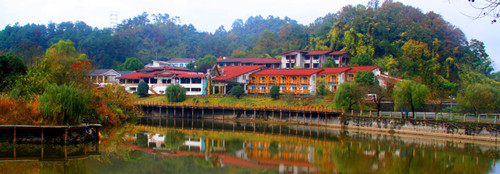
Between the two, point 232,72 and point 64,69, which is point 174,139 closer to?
point 64,69

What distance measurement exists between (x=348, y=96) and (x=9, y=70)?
37014 millimetres

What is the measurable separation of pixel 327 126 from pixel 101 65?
78.1 meters

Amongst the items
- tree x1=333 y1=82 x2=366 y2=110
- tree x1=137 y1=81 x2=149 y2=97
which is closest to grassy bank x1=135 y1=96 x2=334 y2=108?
tree x1=137 y1=81 x2=149 y2=97

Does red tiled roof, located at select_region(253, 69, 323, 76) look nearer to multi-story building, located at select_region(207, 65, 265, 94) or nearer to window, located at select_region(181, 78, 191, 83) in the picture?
multi-story building, located at select_region(207, 65, 265, 94)

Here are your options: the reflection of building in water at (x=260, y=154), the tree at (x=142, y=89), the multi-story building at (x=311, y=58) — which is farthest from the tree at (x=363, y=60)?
the reflection of building in water at (x=260, y=154)

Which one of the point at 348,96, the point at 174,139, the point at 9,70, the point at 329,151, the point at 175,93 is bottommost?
the point at 329,151

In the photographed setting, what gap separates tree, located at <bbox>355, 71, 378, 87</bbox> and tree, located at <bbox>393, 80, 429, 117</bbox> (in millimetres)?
11469

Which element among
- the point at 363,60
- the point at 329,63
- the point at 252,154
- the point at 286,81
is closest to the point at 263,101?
the point at 286,81

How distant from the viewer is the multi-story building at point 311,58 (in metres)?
83.1

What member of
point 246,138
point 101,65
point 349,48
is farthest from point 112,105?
point 101,65

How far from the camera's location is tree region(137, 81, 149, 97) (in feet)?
258

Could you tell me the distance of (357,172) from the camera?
27.0 meters

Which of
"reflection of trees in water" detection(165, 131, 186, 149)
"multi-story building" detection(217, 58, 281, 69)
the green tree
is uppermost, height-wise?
"multi-story building" detection(217, 58, 281, 69)

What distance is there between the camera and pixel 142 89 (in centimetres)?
7844
